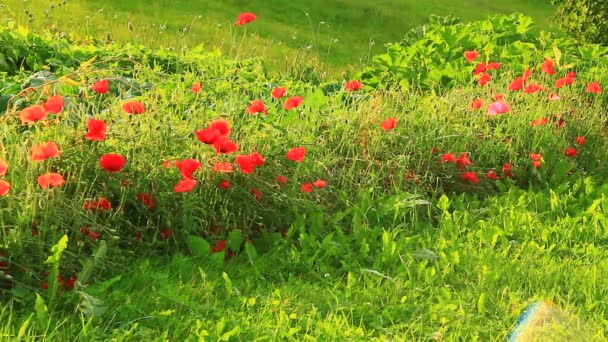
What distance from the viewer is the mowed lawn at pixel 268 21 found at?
13156mm

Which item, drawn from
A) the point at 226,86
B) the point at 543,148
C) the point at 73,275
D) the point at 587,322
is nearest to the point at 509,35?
the point at 543,148

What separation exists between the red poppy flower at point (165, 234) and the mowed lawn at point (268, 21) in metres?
7.79

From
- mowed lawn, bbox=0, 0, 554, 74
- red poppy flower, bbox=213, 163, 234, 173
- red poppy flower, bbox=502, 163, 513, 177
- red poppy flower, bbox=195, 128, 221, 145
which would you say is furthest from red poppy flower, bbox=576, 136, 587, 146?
mowed lawn, bbox=0, 0, 554, 74

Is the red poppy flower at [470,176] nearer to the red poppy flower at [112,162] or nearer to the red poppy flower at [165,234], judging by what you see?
the red poppy flower at [165,234]

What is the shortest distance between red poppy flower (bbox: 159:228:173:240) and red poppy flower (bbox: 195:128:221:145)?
1.55 ft

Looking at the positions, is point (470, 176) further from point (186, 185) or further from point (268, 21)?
point (268, 21)

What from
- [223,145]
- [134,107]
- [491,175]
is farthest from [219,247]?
[491,175]

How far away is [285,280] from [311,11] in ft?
57.0

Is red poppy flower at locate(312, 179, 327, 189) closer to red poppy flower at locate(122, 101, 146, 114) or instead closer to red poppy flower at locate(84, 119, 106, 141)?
red poppy flower at locate(122, 101, 146, 114)

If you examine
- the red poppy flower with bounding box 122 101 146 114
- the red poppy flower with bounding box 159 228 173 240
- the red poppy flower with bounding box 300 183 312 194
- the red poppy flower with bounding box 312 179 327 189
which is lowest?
→ the red poppy flower with bounding box 159 228 173 240

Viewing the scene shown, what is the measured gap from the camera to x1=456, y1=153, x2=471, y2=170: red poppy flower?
4.95 meters

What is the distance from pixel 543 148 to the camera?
550 cm

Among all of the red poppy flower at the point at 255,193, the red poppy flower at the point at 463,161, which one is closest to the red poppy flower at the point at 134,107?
the red poppy flower at the point at 255,193

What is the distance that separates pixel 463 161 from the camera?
4.96 metres
